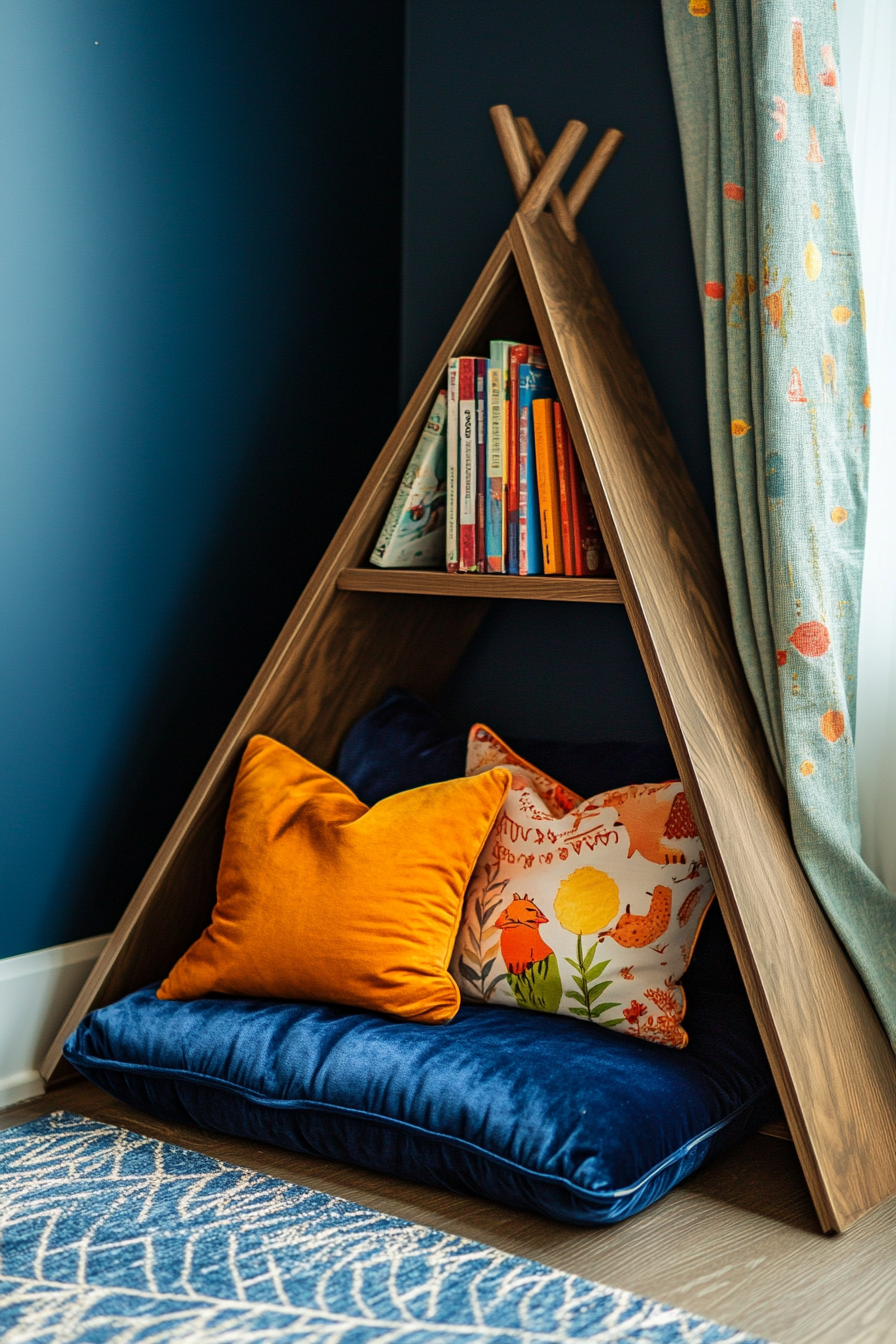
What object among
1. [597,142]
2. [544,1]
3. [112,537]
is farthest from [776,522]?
[544,1]

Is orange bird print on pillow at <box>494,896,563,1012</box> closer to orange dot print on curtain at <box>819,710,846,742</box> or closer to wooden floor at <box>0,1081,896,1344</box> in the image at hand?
wooden floor at <box>0,1081,896,1344</box>

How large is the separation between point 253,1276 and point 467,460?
3.67ft

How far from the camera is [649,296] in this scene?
6.77ft

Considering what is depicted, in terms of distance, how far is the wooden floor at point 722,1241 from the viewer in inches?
48.4

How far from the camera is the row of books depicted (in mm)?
1761

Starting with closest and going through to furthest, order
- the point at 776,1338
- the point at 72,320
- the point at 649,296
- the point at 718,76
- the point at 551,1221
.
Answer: the point at 776,1338 < the point at 551,1221 < the point at 718,76 < the point at 72,320 < the point at 649,296

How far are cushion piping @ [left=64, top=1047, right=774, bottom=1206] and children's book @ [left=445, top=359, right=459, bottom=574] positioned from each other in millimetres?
790

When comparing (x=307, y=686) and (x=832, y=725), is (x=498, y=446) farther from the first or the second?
(x=832, y=725)

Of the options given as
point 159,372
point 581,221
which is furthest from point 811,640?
point 159,372

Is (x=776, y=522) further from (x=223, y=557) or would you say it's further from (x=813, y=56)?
(x=223, y=557)

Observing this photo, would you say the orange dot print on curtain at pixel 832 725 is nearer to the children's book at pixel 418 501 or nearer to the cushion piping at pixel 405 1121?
the cushion piping at pixel 405 1121

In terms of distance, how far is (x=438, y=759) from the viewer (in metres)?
1.96

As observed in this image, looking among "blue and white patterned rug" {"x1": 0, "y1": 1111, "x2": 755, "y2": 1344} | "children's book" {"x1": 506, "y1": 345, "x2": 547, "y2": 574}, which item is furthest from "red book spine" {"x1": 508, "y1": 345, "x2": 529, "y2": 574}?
"blue and white patterned rug" {"x1": 0, "y1": 1111, "x2": 755, "y2": 1344}

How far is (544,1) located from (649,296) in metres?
0.60
